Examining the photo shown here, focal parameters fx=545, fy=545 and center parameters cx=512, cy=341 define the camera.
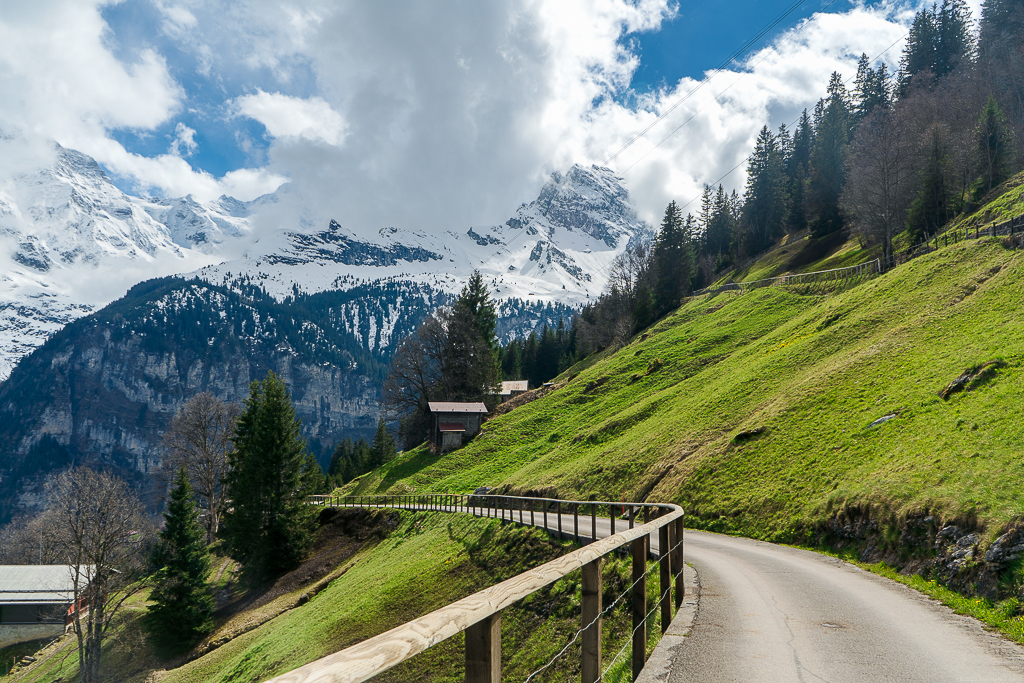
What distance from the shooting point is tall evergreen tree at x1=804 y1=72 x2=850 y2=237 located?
236ft

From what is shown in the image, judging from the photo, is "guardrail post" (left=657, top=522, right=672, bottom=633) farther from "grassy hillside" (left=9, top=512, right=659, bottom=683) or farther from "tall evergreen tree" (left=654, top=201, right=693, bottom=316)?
"tall evergreen tree" (left=654, top=201, right=693, bottom=316)

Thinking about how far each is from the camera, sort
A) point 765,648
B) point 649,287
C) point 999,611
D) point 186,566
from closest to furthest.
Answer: point 765,648 → point 999,611 → point 186,566 → point 649,287

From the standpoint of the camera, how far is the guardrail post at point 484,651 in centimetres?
224

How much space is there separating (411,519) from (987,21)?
105m

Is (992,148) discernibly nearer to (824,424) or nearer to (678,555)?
(824,424)

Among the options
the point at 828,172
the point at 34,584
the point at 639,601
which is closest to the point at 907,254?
the point at 828,172

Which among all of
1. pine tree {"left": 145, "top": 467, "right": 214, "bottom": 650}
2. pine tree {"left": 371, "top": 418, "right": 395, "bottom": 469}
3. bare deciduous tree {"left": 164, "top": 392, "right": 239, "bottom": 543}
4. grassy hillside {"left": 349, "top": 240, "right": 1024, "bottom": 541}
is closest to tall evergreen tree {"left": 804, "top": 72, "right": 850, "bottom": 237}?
grassy hillside {"left": 349, "top": 240, "right": 1024, "bottom": 541}

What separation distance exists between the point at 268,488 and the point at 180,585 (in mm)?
8214

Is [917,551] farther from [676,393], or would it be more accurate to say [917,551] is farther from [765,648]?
[676,393]

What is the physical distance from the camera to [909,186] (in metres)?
52.5

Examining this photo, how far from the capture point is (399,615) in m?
18.4

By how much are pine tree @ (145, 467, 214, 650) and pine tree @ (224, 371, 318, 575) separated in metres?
4.49

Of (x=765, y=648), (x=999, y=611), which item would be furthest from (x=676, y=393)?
(x=765, y=648)

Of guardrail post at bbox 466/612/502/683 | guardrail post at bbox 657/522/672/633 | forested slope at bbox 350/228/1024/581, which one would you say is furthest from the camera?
forested slope at bbox 350/228/1024/581
